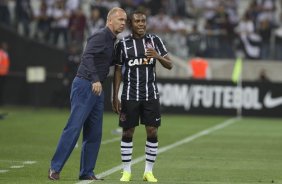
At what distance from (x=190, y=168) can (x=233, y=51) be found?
20.5 metres

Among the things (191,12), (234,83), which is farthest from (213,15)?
(234,83)

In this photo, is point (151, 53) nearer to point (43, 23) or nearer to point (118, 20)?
point (118, 20)

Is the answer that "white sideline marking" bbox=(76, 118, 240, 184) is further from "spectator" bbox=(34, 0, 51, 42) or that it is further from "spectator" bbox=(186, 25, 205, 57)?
"spectator" bbox=(34, 0, 51, 42)

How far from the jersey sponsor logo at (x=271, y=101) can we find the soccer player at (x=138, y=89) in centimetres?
1919

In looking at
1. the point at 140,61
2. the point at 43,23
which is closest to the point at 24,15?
the point at 43,23

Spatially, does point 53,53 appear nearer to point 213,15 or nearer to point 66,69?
point 66,69

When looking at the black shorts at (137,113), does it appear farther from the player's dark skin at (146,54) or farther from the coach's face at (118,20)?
the coach's face at (118,20)

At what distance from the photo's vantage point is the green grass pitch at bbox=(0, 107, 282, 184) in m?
12.7

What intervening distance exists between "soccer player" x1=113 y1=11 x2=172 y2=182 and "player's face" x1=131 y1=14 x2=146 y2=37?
1.9 inches

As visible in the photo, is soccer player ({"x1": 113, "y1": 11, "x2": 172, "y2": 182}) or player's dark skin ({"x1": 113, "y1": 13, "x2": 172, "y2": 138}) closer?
player's dark skin ({"x1": 113, "y1": 13, "x2": 172, "y2": 138})

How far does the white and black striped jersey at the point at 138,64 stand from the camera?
39.4 feet

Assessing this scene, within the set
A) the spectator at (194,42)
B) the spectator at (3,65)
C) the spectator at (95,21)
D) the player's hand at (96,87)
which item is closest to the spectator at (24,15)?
the spectator at (3,65)

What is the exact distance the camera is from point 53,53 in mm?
35312

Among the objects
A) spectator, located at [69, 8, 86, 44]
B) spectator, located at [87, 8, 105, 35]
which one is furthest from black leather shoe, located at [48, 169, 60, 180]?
spectator, located at [69, 8, 86, 44]
